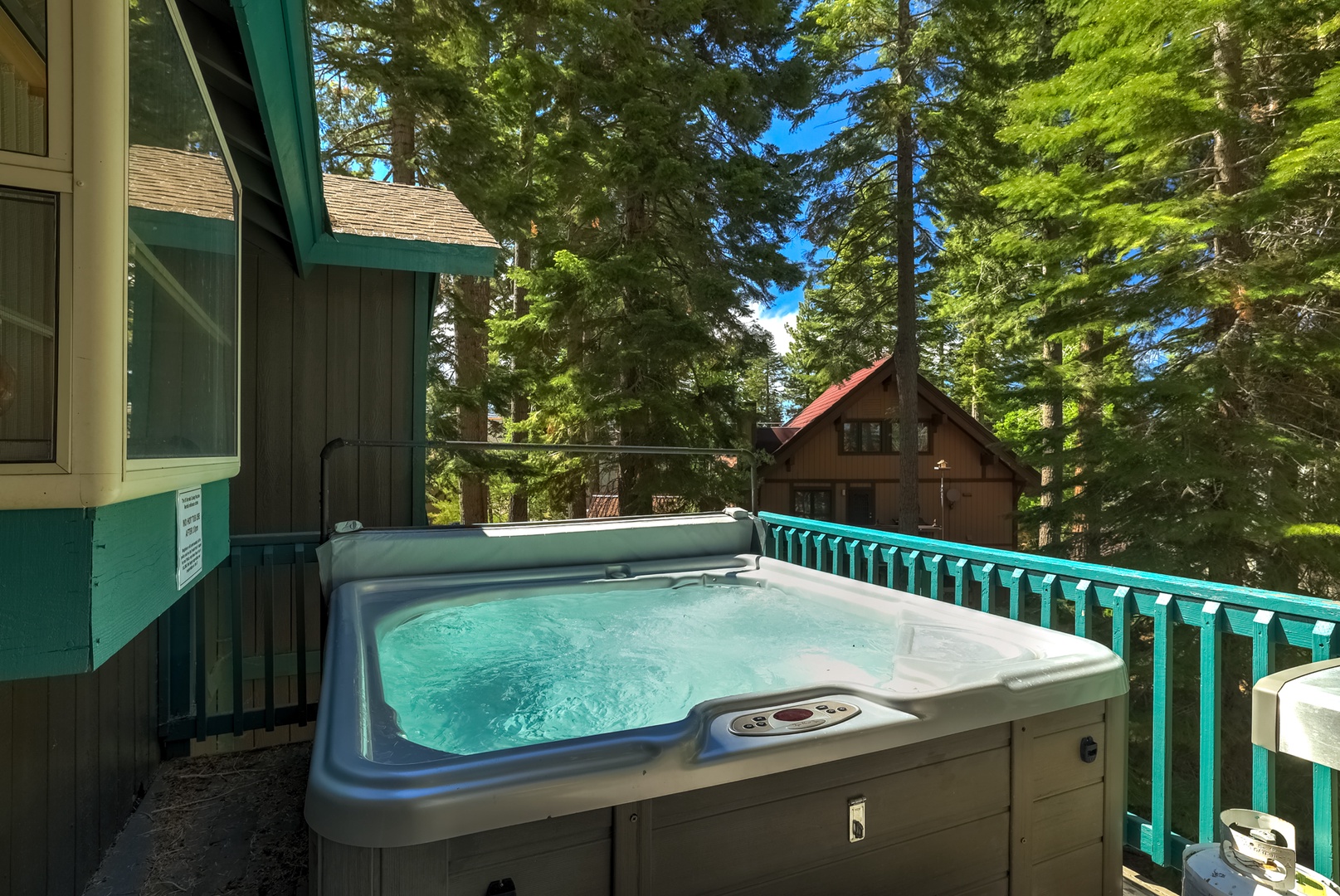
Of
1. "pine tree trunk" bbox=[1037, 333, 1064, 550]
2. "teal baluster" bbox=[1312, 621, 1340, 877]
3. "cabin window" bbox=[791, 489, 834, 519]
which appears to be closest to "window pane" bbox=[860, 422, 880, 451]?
"cabin window" bbox=[791, 489, 834, 519]

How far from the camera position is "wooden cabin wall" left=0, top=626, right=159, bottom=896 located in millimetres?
1578

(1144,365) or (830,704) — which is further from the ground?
(1144,365)

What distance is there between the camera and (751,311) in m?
8.99

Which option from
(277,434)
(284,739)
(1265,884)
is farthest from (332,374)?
(1265,884)

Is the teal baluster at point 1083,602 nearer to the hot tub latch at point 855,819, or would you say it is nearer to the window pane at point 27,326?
the hot tub latch at point 855,819

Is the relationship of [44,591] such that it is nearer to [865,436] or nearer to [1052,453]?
[1052,453]

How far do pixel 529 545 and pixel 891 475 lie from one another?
12367 millimetres

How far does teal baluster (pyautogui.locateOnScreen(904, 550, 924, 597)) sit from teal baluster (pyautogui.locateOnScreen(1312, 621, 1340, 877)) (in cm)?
133

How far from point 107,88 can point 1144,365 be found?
8.14m

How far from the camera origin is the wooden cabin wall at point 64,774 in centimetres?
158

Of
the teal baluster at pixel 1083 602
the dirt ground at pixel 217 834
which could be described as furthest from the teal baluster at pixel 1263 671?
the dirt ground at pixel 217 834

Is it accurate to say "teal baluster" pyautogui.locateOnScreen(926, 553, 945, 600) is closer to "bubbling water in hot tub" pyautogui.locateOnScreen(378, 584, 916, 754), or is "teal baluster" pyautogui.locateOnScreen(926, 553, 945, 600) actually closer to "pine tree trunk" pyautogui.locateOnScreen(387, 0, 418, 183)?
"bubbling water in hot tub" pyautogui.locateOnScreen(378, 584, 916, 754)

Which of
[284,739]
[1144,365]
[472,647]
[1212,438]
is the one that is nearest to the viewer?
[472,647]

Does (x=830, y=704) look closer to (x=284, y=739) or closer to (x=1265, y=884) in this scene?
(x=1265, y=884)
